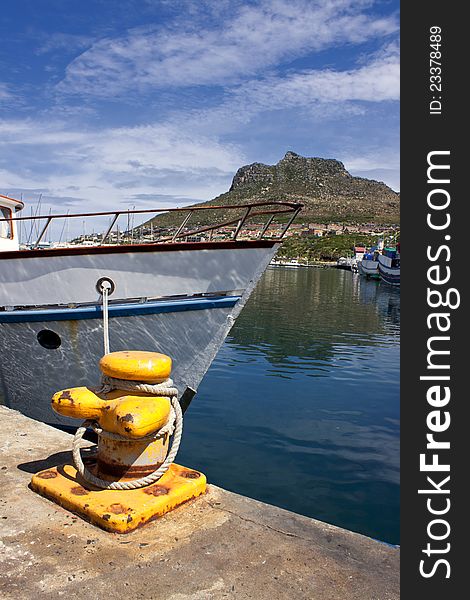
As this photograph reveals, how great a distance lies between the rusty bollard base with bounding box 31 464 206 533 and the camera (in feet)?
Result: 10.2

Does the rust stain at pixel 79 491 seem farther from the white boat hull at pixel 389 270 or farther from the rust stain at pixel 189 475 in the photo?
the white boat hull at pixel 389 270

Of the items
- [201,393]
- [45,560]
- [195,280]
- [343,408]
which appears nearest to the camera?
[45,560]

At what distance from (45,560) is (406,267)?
3072 mm

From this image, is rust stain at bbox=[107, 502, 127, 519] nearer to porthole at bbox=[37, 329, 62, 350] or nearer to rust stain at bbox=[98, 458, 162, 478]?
rust stain at bbox=[98, 458, 162, 478]

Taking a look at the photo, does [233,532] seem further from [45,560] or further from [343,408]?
[343,408]

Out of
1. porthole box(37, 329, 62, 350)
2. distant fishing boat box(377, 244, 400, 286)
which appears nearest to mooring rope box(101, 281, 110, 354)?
porthole box(37, 329, 62, 350)

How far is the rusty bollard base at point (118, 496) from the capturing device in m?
3.10

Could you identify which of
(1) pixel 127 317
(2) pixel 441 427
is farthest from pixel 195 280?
(2) pixel 441 427

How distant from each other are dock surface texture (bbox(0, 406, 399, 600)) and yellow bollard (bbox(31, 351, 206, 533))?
11cm

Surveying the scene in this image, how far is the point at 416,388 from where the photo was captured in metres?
3.62

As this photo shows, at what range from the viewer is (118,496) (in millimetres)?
3357

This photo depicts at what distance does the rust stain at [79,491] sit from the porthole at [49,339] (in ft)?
12.0

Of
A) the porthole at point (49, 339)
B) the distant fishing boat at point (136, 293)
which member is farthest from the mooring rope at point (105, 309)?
the porthole at point (49, 339)

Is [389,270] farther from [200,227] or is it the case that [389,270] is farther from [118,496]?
[118,496]
